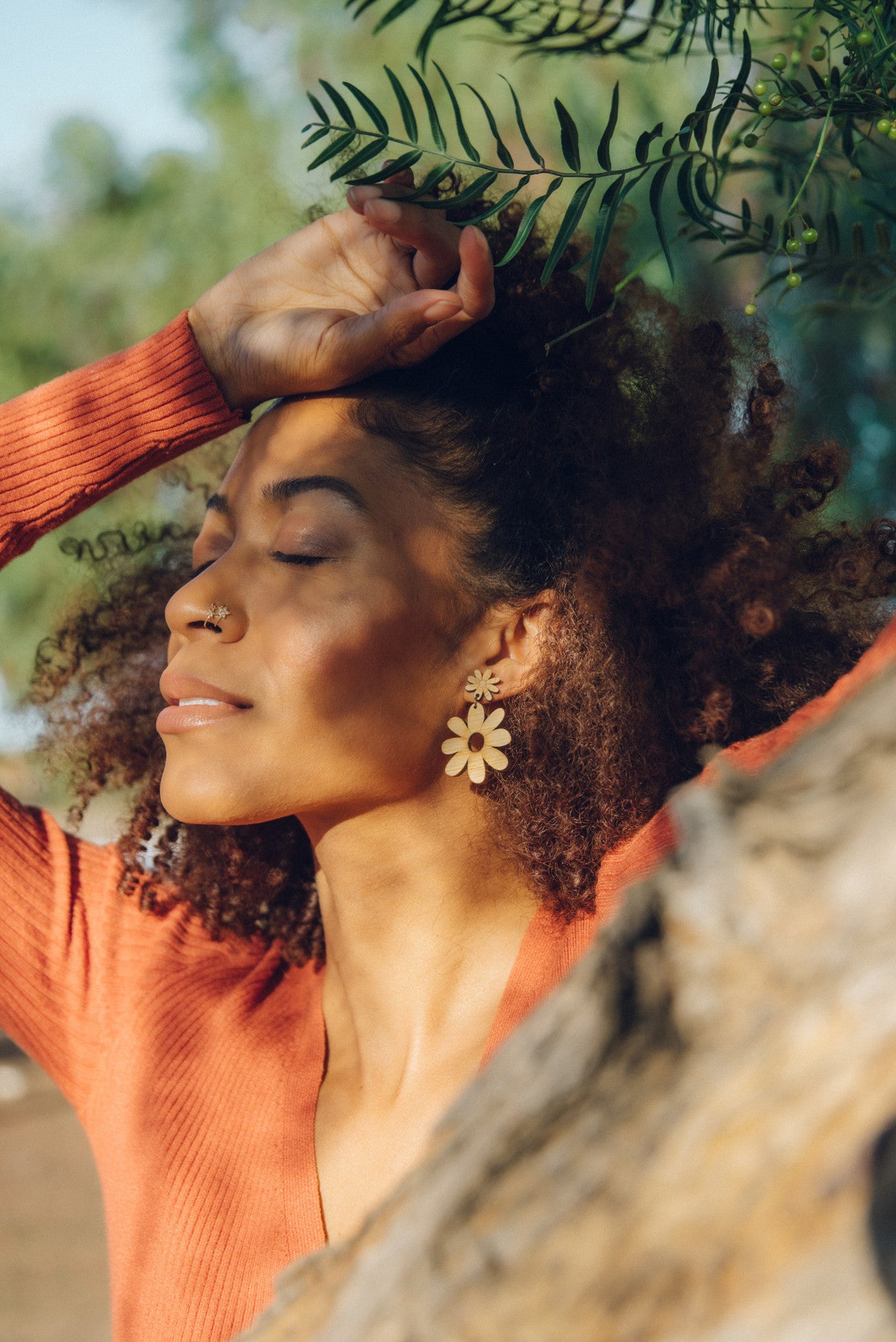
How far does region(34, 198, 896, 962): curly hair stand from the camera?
6.75 ft

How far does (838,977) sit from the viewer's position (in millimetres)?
626

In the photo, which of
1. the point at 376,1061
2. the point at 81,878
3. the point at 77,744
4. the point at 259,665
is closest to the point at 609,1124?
the point at 259,665

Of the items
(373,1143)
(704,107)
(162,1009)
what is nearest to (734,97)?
(704,107)

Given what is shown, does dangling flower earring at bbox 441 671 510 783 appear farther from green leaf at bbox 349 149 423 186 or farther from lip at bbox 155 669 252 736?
green leaf at bbox 349 149 423 186

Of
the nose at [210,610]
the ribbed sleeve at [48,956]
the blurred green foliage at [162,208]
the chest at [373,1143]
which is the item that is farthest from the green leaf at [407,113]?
the blurred green foliage at [162,208]

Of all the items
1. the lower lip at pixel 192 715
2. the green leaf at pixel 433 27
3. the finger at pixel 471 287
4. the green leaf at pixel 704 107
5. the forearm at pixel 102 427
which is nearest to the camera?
the green leaf at pixel 704 107

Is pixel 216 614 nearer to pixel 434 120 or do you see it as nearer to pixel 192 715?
pixel 192 715

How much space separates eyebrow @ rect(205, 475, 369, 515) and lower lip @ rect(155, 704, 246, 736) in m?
0.39

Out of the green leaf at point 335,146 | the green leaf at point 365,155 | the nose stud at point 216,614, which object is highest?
the green leaf at point 335,146

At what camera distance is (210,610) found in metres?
1.96

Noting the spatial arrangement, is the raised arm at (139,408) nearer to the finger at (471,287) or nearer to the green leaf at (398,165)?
the finger at (471,287)

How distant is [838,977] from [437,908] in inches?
60.1

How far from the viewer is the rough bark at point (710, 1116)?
2.04ft

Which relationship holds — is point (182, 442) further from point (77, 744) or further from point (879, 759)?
point (879, 759)
